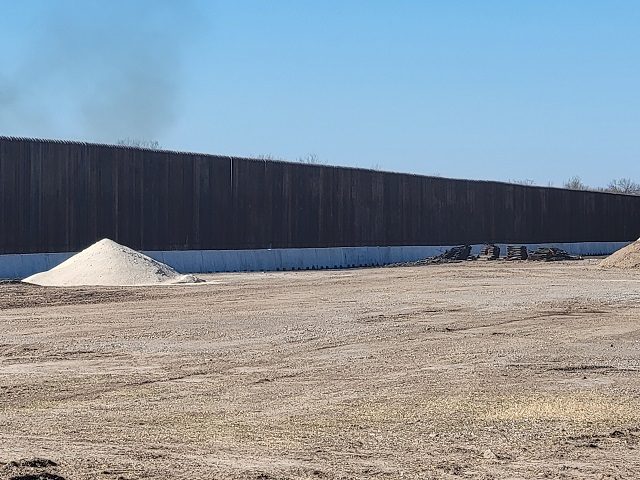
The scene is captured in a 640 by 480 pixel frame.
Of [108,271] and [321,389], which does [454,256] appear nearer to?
[108,271]

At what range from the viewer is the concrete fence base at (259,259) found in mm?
31328

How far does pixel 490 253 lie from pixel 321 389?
38257 millimetres

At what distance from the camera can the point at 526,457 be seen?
7777 millimetres

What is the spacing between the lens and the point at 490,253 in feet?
159

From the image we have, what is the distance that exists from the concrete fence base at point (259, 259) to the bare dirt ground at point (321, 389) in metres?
9.27

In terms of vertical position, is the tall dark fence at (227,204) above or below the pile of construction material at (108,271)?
above

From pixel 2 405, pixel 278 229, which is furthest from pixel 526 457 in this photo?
pixel 278 229

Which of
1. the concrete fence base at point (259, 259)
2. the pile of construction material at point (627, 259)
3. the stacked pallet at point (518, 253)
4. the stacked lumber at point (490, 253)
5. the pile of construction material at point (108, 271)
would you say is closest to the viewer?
Result: the pile of construction material at point (108, 271)

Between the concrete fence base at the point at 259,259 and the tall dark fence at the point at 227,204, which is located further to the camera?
the tall dark fence at the point at 227,204

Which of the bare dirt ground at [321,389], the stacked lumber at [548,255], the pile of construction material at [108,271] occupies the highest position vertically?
the stacked lumber at [548,255]

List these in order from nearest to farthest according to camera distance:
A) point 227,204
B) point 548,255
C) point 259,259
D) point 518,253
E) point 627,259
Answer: point 627,259, point 227,204, point 259,259, point 518,253, point 548,255

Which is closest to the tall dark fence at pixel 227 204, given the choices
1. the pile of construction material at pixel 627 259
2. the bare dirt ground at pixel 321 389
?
the bare dirt ground at pixel 321 389

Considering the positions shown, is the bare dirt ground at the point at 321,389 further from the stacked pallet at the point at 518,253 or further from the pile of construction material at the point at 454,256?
the stacked pallet at the point at 518,253

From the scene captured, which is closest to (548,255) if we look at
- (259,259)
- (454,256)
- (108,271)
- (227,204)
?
(454,256)
